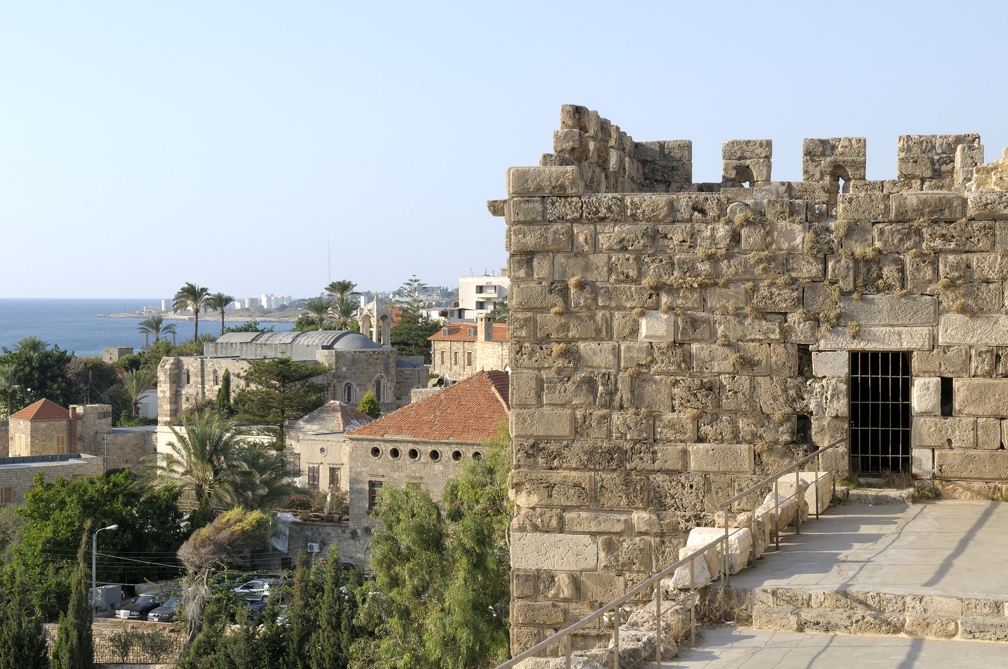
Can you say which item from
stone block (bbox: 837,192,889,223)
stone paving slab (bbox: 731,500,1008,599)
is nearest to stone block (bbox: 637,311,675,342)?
stone block (bbox: 837,192,889,223)

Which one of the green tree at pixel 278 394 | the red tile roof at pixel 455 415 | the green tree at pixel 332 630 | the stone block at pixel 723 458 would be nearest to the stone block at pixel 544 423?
the stone block at pixel 723 458

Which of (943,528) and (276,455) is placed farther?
(276,455)

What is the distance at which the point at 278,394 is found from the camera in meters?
52.8

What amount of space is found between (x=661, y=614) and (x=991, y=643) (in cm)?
137

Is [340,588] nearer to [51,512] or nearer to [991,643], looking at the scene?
[51,512]

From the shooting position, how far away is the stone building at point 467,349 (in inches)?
2709

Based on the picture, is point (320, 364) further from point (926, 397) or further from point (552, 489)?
point (926, 397)

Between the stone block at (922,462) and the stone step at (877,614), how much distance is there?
1859 mm

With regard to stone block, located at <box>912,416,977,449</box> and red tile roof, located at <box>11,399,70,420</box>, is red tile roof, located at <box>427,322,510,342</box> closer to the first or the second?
red tile roof, located at <box>11,399,70,420</box>

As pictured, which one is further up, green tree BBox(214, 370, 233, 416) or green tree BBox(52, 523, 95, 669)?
green tree BBox(214, 370, 233, 416)

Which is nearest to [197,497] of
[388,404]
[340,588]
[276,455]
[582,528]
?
[276,455]

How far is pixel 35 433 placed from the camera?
4997cm

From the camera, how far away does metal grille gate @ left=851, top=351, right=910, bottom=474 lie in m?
6.91

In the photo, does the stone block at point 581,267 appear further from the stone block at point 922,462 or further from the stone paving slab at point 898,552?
the stone block at point 922,462
